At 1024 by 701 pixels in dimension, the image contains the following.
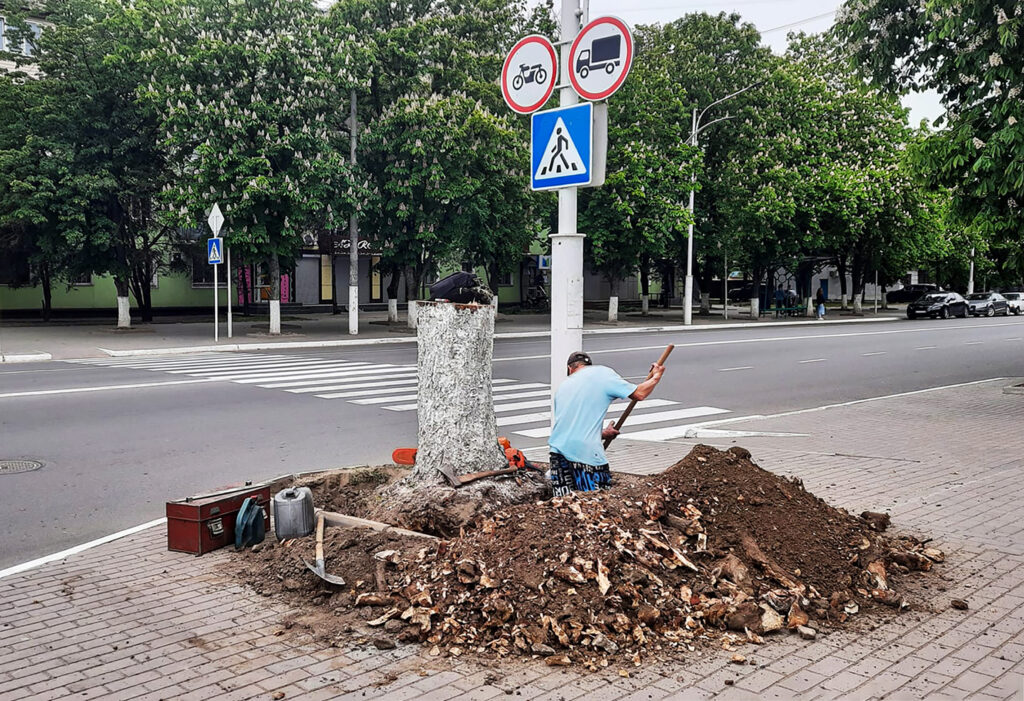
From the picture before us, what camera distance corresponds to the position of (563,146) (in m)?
7.02

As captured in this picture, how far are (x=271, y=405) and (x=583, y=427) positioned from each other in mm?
8145

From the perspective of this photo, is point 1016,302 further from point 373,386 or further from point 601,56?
point 601,56

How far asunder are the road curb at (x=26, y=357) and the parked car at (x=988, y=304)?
Answer: 50.0 meters

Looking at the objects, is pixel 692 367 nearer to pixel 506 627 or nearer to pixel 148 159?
pixel 506 627

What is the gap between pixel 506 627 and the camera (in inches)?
183

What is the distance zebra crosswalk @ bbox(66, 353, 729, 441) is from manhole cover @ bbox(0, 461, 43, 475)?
520 cm

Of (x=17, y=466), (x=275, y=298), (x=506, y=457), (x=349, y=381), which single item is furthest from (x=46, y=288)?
(x=506, y=457)

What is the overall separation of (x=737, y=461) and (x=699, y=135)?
3803 cm

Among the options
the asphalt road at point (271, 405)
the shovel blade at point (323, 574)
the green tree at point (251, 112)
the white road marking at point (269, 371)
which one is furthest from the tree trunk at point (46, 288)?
the shovel blade at point (323, 574)

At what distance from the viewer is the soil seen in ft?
15.2

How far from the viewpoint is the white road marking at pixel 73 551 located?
5918 mm

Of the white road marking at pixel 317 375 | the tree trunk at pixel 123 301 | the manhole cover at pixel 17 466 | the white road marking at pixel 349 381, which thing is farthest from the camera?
the tree trunk at pixel 123 301

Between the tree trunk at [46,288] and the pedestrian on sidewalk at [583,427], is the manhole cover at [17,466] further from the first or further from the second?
the tree trunk at [46,288]

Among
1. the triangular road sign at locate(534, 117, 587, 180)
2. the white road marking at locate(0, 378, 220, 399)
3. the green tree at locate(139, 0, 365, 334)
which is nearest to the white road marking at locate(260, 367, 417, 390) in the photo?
the white road marking at locate(0, 378, 220, 399)
